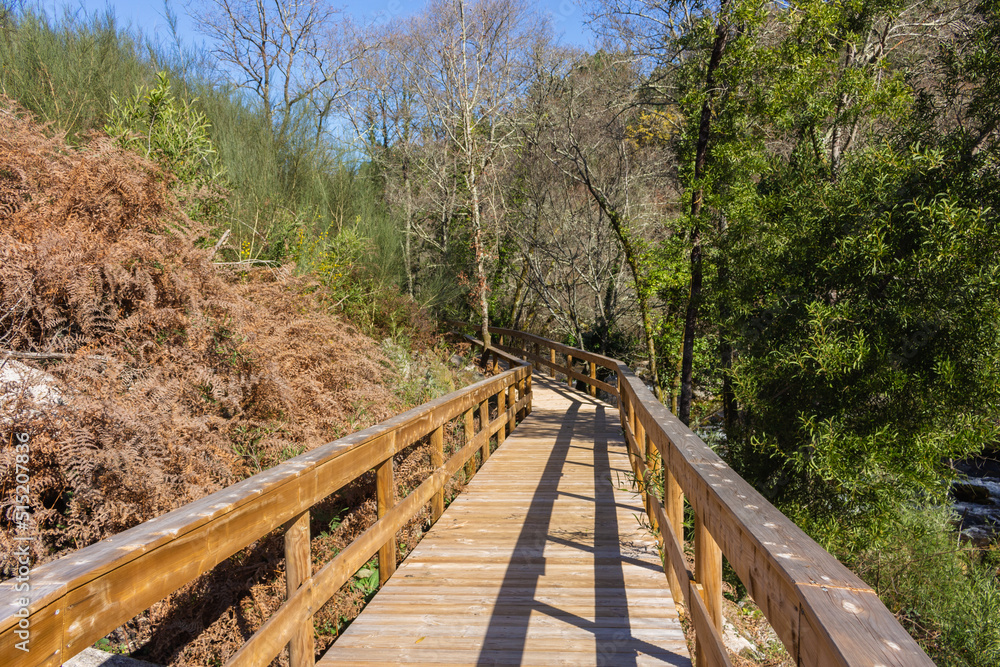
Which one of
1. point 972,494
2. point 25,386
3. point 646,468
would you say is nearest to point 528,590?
point 646,468

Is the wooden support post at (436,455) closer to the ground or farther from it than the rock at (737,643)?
farther from it

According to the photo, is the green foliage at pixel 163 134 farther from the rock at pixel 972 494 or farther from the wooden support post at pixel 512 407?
the rock at pixel 972 494

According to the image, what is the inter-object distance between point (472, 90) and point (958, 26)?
42.5ft

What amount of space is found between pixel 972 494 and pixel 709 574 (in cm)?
1403

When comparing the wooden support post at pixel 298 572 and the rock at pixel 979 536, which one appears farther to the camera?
the rock at pixel 979 536

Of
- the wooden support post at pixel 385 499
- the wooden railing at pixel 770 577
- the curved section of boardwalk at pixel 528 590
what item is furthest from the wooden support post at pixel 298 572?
the wooden railing at pixel 770 577

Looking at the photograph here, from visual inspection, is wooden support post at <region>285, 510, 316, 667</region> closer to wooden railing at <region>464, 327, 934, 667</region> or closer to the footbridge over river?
the footbridge over river

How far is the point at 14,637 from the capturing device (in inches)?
49.6

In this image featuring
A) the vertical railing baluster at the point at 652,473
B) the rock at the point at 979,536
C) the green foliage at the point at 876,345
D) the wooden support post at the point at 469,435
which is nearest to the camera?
the vertical railing baluster at the point at 652,473

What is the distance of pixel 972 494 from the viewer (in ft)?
43.0

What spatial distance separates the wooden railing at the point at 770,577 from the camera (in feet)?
3.84

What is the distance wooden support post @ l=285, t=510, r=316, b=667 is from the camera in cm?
259

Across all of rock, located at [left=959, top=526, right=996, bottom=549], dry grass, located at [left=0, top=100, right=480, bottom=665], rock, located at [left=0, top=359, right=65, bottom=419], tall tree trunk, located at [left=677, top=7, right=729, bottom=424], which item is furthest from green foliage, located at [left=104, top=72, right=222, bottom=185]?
rock, located at [left=959, top=526, right=996, bottom=549]

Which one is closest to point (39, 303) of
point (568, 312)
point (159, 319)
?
point (159, 319)
